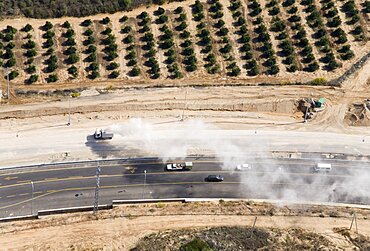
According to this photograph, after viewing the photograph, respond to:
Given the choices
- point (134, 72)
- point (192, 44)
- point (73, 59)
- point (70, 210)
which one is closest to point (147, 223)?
point (70, 210)

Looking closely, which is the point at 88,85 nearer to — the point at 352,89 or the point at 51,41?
the point at 51,41

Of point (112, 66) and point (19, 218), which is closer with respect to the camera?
point (19, 218)

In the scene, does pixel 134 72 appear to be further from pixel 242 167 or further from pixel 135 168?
pixel 242 167

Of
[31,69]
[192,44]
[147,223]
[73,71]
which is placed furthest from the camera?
[192,44]

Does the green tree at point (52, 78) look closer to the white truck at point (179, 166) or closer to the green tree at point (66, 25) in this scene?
the green tree at point (66, 25)

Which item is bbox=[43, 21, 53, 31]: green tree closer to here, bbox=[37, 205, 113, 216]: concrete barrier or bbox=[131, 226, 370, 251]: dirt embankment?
bbox=[37, 205, 113, 216]: concrete barrier

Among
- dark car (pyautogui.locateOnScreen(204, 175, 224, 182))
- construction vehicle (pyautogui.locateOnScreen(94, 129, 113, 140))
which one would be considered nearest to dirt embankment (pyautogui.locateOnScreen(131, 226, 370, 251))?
dark car (pyautogui.locateOnScreen(204, 175, 224, 182))

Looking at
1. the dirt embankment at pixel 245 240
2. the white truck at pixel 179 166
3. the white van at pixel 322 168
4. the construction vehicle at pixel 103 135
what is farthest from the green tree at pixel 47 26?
the white van at pixel 322 168
